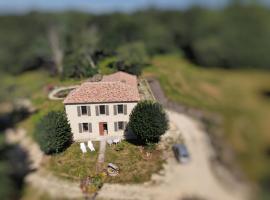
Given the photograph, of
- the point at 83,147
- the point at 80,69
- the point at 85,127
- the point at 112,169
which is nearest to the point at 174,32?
the point at 80,69

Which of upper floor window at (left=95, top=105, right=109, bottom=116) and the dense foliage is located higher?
upper floor window at (left=95, top=105, right=109, bottom=116)

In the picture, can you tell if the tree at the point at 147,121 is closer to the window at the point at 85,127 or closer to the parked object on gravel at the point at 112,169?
the parked object on gravel at the point at 112,169

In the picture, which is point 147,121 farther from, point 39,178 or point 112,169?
point 39,178

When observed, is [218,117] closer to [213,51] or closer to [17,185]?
[17,185]

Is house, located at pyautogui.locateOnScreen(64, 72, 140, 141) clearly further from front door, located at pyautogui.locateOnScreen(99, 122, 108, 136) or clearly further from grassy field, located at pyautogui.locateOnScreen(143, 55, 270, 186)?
grassy field, located at pyautogui.locateOnScreen(143, 55, 270, 186)

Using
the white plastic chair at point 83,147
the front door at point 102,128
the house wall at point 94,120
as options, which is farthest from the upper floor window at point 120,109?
the white plastic chair at point 83,147

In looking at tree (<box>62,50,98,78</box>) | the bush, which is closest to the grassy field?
tree (<box>62,50,98,78</box>)
